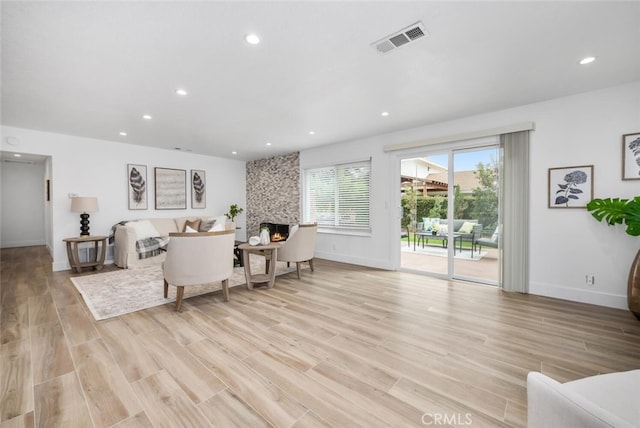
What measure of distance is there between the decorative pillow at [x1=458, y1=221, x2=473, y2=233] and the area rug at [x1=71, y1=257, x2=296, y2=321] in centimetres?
314

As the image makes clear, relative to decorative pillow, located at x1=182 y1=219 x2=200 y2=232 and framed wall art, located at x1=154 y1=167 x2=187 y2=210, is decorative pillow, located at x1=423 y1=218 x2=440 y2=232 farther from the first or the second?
framed wall art, located at x1=154 y1=167 x2=187 y2=210

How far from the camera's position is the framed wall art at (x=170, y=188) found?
6184 millimetres

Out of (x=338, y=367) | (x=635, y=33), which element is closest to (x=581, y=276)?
(x=635, y=33)

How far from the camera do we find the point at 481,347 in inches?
87.3

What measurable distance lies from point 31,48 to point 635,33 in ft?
16.6

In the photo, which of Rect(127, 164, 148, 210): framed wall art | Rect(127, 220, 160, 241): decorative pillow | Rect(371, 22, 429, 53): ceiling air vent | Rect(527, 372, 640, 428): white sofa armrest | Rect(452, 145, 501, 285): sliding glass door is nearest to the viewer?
Rect(527, 372, 640, 428): white sofa armrest

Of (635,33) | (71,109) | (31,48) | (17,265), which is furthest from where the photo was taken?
(17,265)

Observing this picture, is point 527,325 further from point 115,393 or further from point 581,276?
point 115,393

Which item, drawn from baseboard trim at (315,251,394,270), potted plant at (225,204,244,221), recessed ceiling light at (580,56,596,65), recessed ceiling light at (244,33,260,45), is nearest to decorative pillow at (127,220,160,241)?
potted plant at (225,204,244,221)

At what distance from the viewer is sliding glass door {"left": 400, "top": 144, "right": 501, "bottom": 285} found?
157 inches

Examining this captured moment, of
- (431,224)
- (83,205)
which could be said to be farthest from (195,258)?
(431,224)

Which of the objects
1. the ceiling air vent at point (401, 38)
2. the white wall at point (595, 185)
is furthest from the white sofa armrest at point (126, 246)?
the white wall at point (595, 185)

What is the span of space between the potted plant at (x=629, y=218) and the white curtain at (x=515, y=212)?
736mm
